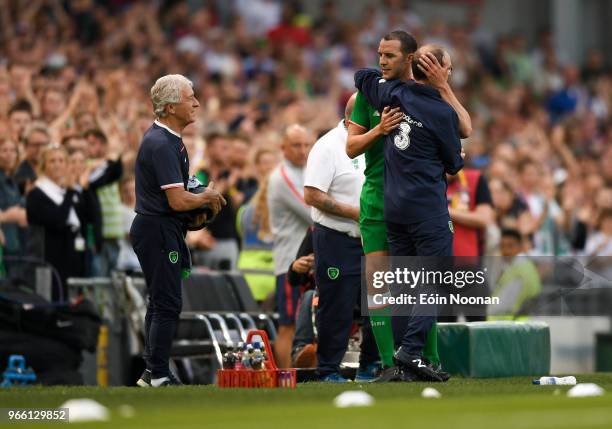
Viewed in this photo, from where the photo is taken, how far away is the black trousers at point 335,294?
11703 mm

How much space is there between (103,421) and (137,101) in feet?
37.9

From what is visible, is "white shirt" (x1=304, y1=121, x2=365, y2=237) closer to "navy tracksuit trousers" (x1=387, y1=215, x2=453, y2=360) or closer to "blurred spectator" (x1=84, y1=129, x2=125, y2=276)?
"navy tracksuit trousers" (x1=387, y1=215, x2=453, y2=360)

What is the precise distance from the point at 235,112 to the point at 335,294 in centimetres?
985

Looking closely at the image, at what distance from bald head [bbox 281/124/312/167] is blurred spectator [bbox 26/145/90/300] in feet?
6.37

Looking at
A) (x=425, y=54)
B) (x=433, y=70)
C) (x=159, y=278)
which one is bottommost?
(x=159, y=278)

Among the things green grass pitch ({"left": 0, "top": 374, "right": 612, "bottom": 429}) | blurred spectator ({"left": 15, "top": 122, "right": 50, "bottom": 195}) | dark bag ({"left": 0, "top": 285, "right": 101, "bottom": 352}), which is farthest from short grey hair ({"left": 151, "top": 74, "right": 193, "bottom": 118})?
blurred spectator ({"left": 15, "top": 122, "right": 50, "bottom": 195})

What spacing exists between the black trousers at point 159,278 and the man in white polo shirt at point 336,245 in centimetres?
120

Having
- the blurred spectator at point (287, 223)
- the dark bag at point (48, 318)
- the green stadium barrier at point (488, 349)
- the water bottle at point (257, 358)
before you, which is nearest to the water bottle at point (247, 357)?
the water bottle at point (257, 358)

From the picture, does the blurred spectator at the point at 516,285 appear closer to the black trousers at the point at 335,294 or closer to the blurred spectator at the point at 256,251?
the black trousers at the point at 335,294

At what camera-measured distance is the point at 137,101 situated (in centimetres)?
1895

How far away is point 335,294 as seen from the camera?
11.7m

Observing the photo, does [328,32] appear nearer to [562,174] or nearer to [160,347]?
[562,174]

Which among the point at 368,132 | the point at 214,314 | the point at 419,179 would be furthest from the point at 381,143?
the point at 214,314

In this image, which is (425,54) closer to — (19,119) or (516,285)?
(516,285)
